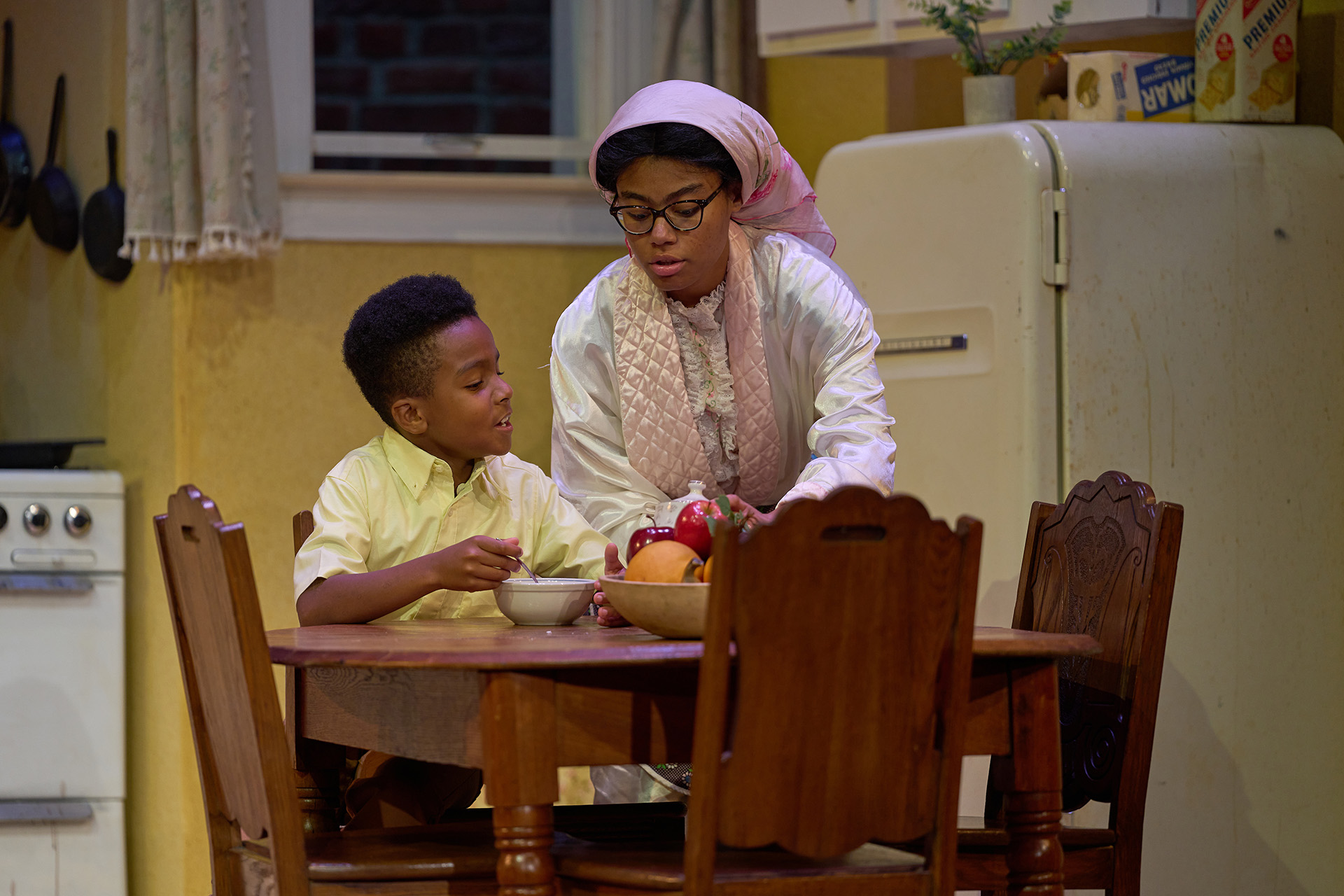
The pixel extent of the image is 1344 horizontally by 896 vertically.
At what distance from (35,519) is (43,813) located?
2.26ft

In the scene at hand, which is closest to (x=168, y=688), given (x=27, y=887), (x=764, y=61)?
(x=27, y=887)

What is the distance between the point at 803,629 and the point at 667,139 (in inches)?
42.7

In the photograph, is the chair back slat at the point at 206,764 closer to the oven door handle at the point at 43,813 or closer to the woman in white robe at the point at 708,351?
the woman in white robe at the point at 708,351

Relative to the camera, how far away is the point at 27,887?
345 cm

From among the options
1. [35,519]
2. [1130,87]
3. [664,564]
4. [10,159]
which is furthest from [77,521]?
[1130,87]

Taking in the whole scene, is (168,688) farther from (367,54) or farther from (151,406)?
(367,54)

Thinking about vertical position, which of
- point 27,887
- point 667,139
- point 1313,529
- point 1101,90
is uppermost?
point 1101,90

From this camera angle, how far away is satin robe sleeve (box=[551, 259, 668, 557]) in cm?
255

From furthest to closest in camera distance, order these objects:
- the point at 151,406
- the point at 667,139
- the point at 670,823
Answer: the point at 151,406 < the point at 667,139 < the point at 670,823

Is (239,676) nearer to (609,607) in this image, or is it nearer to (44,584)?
(609,607)

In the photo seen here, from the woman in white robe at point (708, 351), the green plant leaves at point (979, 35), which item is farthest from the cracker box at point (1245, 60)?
the woman in white robe at point (708, 351)

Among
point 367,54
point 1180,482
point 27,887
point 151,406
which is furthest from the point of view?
point 367,54

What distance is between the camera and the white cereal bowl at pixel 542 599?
194cm

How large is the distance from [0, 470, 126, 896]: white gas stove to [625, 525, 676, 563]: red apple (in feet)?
7.05
